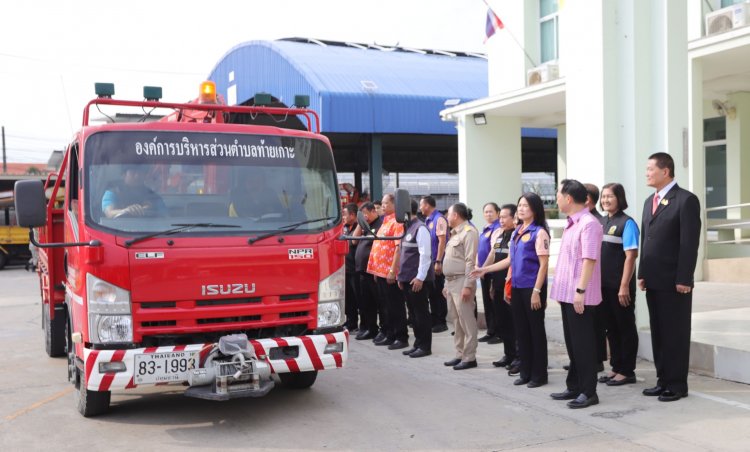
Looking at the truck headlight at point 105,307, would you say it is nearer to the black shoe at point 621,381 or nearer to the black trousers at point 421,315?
the black trousers at point 421,315

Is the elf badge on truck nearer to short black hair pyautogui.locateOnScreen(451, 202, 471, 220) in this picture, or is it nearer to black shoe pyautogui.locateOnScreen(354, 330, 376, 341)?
short black hair pyautogui.locateOnScreen(451, 202, 471, 220)

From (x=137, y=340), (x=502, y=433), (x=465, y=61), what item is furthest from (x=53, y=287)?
(x=465, y=61)

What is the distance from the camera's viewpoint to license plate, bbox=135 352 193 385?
4969 millimetres

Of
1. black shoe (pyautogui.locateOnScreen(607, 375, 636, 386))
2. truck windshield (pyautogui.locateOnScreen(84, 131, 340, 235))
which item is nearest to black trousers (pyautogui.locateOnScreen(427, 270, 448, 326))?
black shoe (pyautogui.locateOnScreen(607, 375, 636, 386))

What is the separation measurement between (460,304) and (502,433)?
2.29m

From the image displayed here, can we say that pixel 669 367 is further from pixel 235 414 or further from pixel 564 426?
pixel 235 414

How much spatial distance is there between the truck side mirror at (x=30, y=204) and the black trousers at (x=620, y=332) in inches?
187

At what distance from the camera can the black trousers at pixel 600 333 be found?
656 centimetres

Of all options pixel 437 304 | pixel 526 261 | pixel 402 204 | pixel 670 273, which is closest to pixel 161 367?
pixel 402 204

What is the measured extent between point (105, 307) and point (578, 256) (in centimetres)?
360

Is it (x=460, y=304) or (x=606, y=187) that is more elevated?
(x=606, y=187)

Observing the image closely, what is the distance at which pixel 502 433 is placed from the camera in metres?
5.02

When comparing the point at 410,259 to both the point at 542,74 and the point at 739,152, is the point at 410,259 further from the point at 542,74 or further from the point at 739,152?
the point at 739,152

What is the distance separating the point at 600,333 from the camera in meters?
6.73
